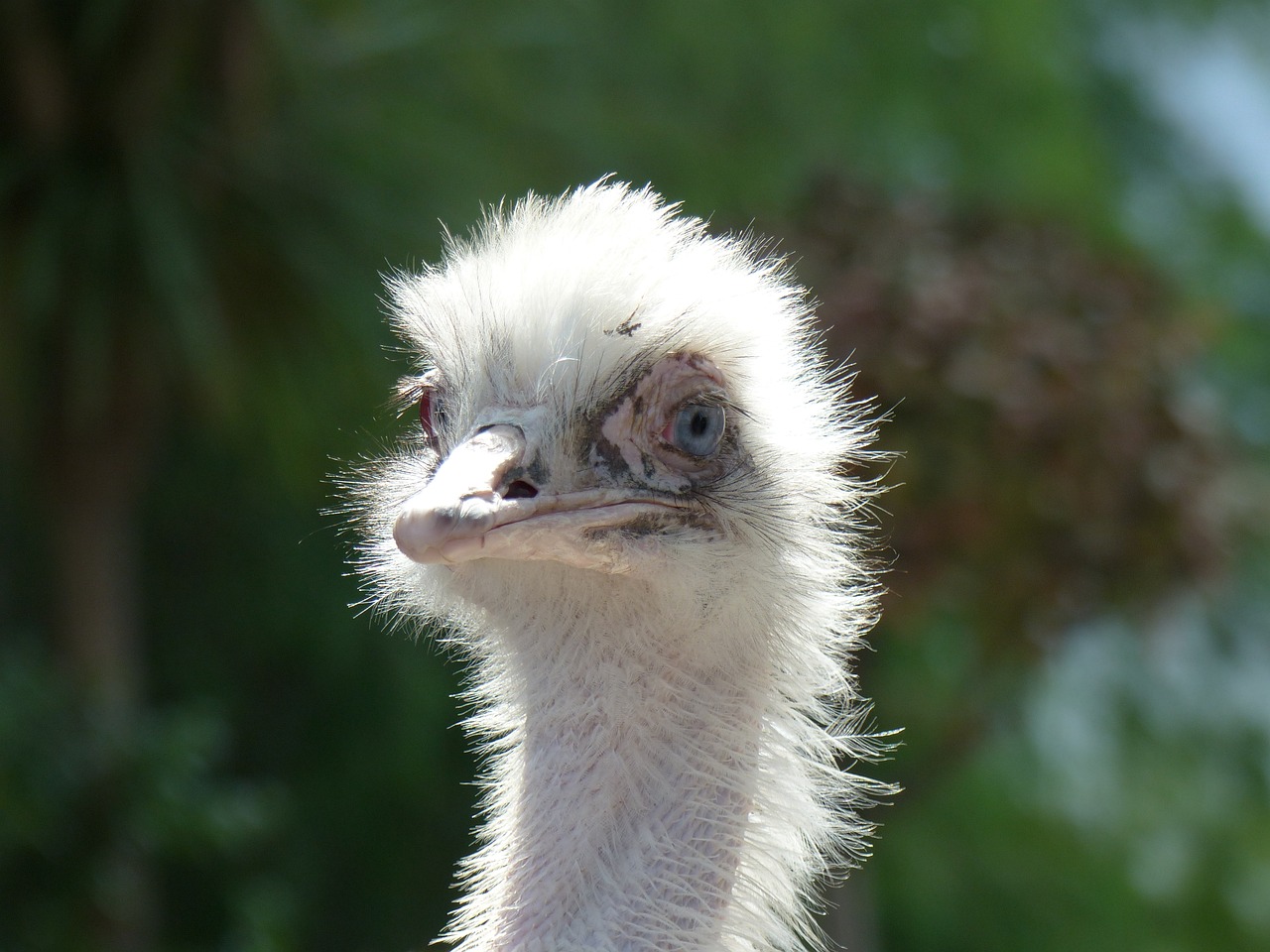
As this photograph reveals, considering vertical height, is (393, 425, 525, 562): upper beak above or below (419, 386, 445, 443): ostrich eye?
below

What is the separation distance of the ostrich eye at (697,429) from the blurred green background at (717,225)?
57 cm

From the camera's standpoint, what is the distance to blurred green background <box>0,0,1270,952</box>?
2.83 m

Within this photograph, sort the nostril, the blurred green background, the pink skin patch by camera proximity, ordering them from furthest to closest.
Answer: the blurred green background < the pink skin patch < the nostril

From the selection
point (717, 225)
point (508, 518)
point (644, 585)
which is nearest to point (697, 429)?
point (644, 585)

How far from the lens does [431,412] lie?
1536 mm

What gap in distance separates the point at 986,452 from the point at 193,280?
2025 millimetres

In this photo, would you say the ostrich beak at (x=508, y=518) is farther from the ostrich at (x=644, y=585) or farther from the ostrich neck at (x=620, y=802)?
the ostrich neck at (x=620, y=802)

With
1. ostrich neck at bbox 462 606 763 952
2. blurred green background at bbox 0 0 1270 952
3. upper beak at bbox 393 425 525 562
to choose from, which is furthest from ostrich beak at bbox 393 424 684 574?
blurred green background at bbox 0 0 1270 952

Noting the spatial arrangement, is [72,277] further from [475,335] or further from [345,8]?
[475,335]

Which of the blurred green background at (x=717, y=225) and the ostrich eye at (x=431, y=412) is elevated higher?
the blurred green background at (x=717, y=225)

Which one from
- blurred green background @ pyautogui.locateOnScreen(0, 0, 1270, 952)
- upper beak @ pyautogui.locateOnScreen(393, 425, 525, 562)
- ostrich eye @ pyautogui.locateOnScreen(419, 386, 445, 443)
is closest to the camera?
upper beak @ pyautogui.locateOnScreen(393, 425, 525, 562)

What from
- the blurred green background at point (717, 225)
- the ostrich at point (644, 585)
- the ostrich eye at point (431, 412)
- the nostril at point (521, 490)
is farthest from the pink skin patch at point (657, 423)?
the blurred green background at point (717, 225)

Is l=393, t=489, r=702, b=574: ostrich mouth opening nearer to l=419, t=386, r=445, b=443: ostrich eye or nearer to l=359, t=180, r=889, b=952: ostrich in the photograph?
l=359, t=180, r=889, b=952: ostrich

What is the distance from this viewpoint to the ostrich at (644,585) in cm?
131
